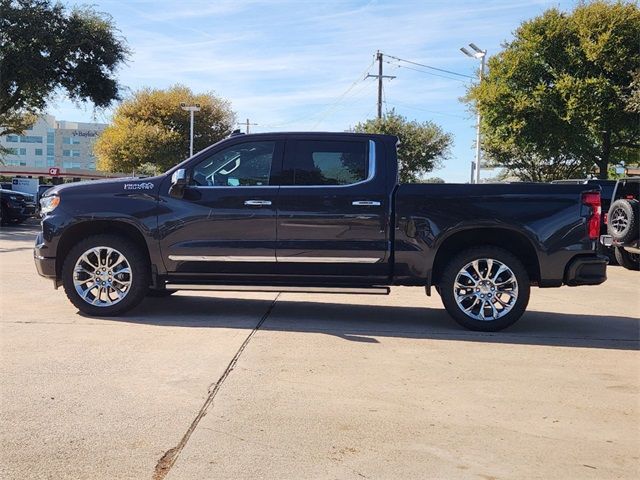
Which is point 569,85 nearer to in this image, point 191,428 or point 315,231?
point 315,231

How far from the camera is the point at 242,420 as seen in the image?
396cm

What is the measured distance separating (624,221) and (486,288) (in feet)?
21.7

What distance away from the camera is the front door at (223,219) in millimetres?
6531

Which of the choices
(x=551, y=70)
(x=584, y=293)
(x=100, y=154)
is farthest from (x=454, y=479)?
(x=100, y=154)

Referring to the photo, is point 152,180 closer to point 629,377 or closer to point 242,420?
point 242,420

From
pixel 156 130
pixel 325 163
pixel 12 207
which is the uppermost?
pixel 156 130

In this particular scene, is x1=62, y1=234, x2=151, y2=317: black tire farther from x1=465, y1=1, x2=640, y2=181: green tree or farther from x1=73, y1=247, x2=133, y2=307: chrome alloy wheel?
x1=465, y1=1, x2=640, y2=181: green tree

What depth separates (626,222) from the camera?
11.5 meters

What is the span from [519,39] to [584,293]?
40.7 ft

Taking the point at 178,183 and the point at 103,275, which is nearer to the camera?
the point at 178,183

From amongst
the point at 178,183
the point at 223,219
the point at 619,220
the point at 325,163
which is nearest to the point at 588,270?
the point at 325,163

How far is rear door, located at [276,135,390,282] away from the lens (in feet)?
21.1

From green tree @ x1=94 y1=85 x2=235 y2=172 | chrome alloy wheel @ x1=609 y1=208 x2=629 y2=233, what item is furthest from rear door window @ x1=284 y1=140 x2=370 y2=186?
green tree @ x1=94 y1=85 x2=235 y2=172

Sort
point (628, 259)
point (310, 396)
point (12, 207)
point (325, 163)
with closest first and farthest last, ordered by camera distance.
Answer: point (310, 396) → point (325, 163) → point (628, 259) → point (12, 207)
